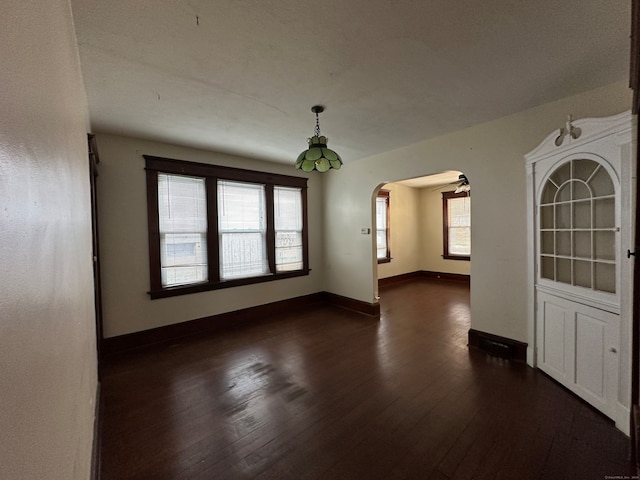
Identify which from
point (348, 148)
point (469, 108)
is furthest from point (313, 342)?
point (469, 108)

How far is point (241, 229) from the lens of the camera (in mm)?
4418

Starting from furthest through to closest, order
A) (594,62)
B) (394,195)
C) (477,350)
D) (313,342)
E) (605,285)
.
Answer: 1. (394,195)
2. (313,342)
3. (477,350)
4. (605,285)
5. (594,62)

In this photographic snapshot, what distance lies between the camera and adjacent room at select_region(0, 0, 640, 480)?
0.84 m

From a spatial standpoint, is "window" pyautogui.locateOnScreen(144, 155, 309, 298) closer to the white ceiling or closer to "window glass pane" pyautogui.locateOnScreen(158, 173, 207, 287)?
"window glass pane" pyautogui.locateOnScreen(158, 173, 207, 287)

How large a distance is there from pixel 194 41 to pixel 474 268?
356 centimetres

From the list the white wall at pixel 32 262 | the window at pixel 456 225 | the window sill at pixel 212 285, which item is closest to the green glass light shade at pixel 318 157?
the white wall at pixel 32 262

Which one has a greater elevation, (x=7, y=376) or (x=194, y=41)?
(x=194, y=41)

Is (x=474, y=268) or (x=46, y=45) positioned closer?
(x=46, y=45)

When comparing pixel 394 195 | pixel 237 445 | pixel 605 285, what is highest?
pixel 394 195

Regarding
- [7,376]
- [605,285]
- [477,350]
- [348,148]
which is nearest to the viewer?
[7,376]

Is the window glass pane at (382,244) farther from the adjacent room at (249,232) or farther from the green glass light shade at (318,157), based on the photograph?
the green glass light shade at (318,157)

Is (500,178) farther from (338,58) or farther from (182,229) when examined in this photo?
(182,229)

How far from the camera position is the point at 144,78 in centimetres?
214

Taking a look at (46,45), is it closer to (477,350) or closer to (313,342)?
(313,342)
